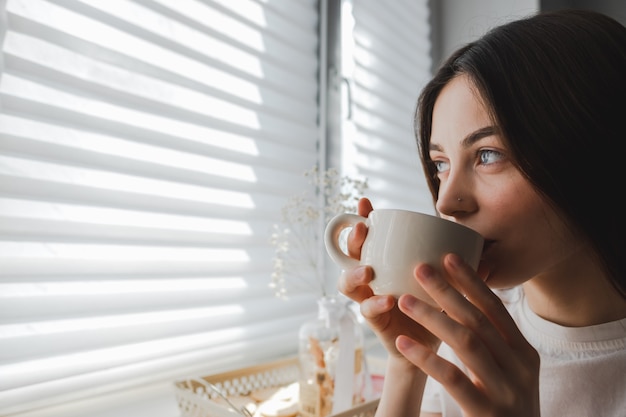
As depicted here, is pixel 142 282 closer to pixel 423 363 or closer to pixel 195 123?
pixel 195 123

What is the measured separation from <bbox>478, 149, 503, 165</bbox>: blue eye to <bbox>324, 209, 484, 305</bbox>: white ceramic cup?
16cm

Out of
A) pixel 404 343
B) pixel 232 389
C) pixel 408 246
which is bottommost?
pixel 232 389

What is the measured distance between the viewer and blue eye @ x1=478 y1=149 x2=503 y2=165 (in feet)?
2.21

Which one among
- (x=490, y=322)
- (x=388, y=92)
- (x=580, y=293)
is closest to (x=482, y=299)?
(x=490, y=322)

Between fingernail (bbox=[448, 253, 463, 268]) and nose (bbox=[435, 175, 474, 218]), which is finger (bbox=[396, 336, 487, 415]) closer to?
fingernail (bbox=[448, 253, 463, 268])

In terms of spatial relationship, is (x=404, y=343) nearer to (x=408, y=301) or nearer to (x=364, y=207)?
(x=408, y=301)

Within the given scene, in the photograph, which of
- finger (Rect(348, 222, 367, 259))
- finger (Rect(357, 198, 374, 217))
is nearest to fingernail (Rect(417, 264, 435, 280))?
finger (Rect(348, 222, 367, 259))

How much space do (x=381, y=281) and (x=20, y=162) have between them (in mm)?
716

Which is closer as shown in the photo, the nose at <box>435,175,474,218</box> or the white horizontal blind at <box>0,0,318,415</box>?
the nose at <box>435,175,474,218</box>

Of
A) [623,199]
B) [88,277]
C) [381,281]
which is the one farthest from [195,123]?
[623,199]

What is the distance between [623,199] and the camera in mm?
728

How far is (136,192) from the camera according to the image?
1038 mm

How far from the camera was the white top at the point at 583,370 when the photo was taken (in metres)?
0.80

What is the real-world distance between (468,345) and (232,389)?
664mm
